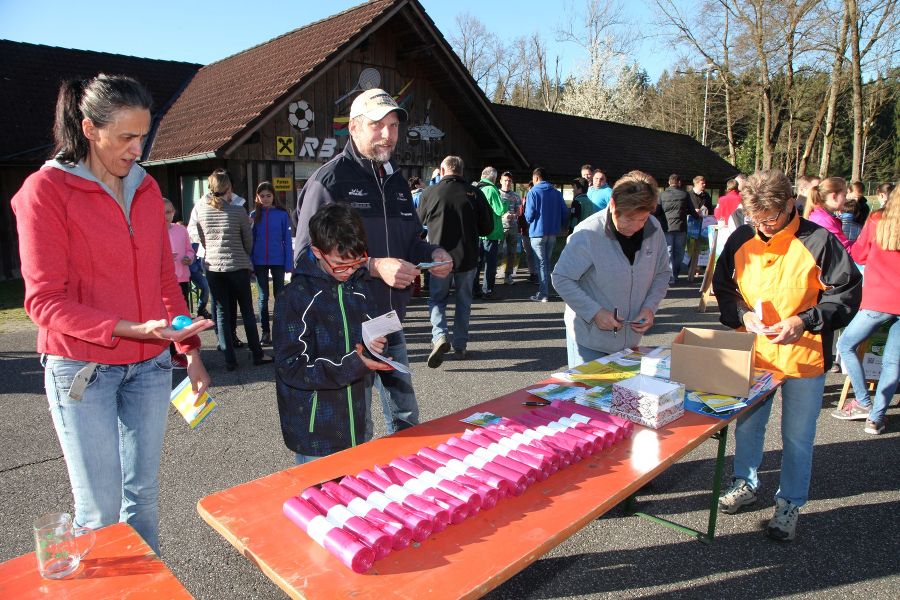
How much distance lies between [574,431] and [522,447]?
28 centimetres

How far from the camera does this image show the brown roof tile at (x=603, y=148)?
1841cm

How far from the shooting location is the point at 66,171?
6.38 feet

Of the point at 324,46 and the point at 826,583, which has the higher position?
the point at 324,46

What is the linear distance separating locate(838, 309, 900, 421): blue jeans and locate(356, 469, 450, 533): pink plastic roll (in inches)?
167

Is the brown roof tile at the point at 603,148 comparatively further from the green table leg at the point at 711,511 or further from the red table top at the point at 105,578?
the red table top at the point at 105,578

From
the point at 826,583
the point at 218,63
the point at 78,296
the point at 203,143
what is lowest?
the point at 826,583

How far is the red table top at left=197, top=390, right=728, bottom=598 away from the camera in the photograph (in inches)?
58.7

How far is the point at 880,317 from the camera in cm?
450

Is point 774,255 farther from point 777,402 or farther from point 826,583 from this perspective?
point 777,402

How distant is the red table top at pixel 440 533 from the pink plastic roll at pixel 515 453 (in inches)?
1.9

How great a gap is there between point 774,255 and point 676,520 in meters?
1.54

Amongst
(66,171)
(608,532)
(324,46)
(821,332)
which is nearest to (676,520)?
(608,532)

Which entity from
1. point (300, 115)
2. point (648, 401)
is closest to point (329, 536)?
point (648, 401)

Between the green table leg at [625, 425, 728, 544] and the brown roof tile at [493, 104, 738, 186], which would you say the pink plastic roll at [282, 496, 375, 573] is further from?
the brown roof tile at [493, 104, 738, 186]
